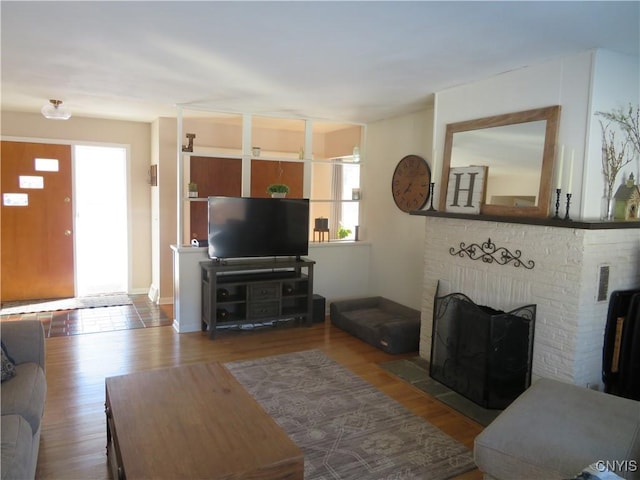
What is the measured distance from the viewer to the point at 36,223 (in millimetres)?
5906

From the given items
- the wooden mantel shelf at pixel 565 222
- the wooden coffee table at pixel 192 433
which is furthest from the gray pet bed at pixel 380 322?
the wooden coffee table at pixel 192 433

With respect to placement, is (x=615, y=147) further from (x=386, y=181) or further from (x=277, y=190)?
(x=277, y=190)

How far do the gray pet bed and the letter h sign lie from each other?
1.28 m

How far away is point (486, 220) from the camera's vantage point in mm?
3387

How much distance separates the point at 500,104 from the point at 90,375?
12.7 ft

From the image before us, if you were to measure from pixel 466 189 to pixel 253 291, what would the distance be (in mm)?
2408

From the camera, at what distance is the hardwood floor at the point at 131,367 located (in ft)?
8.49

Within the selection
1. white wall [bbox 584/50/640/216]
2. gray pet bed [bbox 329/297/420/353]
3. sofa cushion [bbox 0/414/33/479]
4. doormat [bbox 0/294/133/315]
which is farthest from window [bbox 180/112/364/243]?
sofa cushion [bbox 0/414/33/479]

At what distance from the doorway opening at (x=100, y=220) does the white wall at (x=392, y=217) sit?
3.43 metres

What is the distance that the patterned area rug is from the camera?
2492 millimetres

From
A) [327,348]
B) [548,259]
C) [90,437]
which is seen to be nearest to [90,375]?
[90,437]

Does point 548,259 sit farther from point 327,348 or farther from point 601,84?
point 327,348

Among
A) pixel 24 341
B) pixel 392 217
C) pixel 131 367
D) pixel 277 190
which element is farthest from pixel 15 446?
pixel 392 217

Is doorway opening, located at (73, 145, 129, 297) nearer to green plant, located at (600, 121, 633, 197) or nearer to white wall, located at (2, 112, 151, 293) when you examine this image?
white wall, located at (2, 112, 151, 293)
